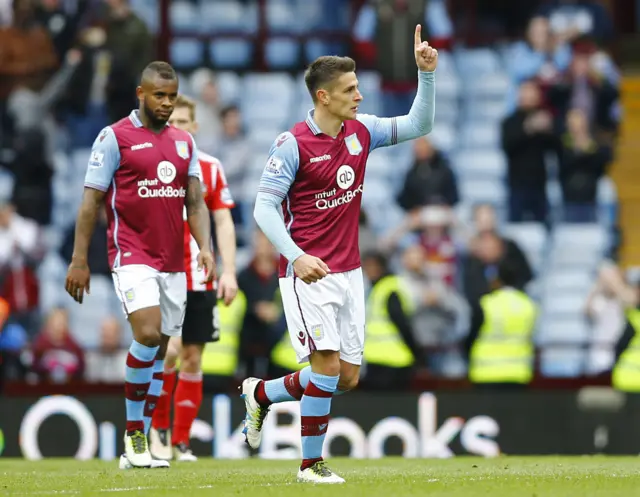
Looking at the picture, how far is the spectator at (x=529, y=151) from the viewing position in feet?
54.4

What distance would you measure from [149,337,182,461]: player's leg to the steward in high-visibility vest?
163 inches

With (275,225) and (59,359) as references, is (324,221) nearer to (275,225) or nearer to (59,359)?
(275,225)

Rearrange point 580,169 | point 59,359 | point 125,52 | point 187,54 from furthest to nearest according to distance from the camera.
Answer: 1. point 187,54
2. point 125,52
3. point 580,169
4. point 59,359

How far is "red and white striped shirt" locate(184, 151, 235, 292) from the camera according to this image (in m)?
10.0

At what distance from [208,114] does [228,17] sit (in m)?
2.61

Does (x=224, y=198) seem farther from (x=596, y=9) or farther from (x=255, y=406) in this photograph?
(x=596, y=9)

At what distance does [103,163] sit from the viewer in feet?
29.0

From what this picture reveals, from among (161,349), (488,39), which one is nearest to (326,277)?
(161,349)

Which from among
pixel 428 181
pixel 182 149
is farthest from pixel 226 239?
pixel 428 181

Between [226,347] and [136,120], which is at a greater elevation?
[136,120]

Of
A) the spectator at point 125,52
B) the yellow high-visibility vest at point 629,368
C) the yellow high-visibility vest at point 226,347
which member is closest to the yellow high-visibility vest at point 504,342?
the yellow high-visibility vest at point 629,368

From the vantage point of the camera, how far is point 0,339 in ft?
47.3

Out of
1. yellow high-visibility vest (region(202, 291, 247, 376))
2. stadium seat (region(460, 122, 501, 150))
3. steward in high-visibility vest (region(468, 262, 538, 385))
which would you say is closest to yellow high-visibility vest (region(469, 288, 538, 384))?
steward in high-visibility vest (region(468, 262, 538, 385))

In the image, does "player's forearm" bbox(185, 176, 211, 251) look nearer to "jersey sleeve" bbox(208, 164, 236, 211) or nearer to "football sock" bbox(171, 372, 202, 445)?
"jersey sleeve" bbox(208, 164, 236, 211)
